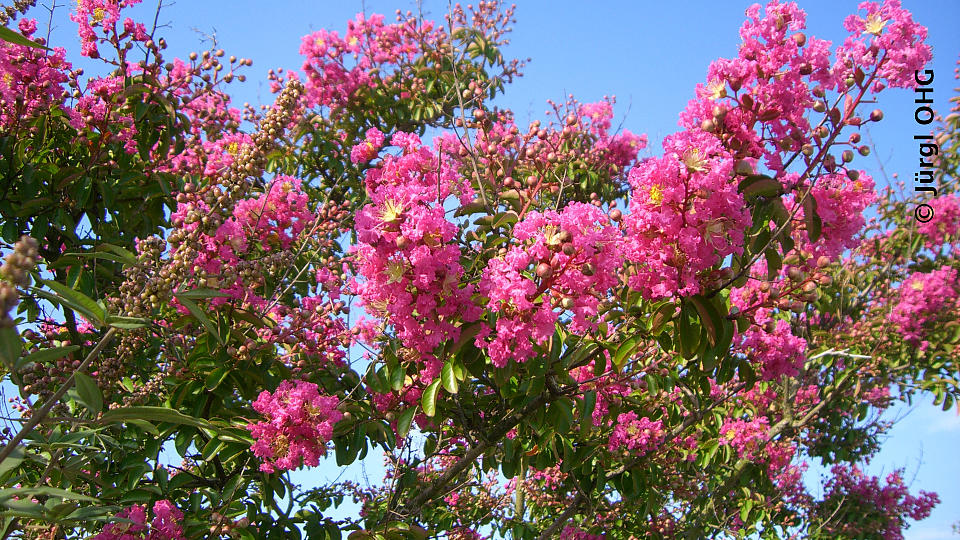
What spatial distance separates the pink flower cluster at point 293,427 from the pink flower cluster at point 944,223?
5070mm

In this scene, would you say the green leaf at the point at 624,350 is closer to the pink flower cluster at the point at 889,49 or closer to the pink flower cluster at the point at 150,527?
the pink flower cluster at the point at 889,49

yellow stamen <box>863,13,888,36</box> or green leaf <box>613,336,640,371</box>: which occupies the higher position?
yellow stamen <box>863,13,888,36</box>

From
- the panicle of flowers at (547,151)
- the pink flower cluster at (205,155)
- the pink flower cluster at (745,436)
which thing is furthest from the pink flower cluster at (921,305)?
the pink flower cluster at (205,155)

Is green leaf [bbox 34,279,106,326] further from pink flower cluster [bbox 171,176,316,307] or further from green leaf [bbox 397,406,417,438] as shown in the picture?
green leaf [bbox 397,406,417,438]

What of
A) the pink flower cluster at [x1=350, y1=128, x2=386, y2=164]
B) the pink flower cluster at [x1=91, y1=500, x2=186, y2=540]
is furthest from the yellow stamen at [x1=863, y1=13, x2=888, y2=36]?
the pink flower cluster at [x1=91, y1=500, x2=186, y2=540]

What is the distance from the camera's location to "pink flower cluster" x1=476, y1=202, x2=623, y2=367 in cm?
166

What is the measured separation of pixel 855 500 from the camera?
6359 mm

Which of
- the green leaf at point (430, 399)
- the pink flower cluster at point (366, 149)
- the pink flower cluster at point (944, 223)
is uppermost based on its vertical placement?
the pink flower cluster at point (944, 223)

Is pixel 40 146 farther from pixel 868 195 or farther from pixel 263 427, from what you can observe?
pixel 868 195

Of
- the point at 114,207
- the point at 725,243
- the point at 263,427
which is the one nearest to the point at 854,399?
the point at 725,243

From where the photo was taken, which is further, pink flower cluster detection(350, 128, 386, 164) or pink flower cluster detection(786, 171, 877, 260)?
pink flower cluster detection(350, 128, 386, 164)

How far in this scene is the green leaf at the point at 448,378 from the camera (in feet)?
5.79

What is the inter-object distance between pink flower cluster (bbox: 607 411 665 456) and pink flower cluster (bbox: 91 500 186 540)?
1772 millimetres

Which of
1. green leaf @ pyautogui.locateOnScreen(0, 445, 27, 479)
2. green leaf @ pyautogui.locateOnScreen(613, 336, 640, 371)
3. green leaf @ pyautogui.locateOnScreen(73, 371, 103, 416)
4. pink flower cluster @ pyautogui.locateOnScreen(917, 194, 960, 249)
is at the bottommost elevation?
green leaf @ pyautogui.locateOnScreen(0, 445, 27, 479)
